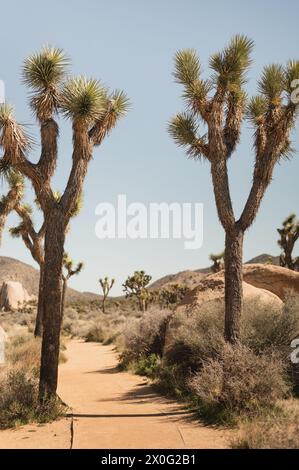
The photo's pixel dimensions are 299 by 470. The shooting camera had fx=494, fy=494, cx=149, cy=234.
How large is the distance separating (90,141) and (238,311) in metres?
4.52

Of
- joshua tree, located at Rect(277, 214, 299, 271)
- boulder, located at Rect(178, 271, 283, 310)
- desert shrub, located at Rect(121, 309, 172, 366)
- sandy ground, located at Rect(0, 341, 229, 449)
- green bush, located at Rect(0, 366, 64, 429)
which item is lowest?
sandy ground, located at Rect(0, 341, 229, 449)

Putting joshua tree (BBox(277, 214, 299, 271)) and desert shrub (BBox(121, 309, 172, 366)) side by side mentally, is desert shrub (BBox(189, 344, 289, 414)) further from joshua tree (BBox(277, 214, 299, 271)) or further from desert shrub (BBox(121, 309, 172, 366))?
joshua tree (BBox(277, 214, 299, 271))

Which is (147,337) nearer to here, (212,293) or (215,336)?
(212,293)

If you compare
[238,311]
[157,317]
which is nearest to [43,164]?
[238,311]

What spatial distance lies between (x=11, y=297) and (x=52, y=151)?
49484 mm

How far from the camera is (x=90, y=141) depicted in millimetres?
10086

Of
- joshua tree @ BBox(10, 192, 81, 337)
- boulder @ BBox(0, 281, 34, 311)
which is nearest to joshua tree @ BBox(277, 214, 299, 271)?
joshua tree @ BBox(10, 192, 81, 337)

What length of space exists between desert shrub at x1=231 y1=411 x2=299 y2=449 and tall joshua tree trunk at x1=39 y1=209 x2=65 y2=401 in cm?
369

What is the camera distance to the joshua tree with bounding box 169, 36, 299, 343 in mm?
9898

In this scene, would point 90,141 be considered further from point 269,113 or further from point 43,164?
point 269,113

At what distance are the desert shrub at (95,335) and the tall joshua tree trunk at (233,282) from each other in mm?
16957

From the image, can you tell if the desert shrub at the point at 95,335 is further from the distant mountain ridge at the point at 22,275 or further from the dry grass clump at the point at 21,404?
the distant mountain ridge at the point at 22,275

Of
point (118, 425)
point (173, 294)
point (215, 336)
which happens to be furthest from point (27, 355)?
point (173, 294)

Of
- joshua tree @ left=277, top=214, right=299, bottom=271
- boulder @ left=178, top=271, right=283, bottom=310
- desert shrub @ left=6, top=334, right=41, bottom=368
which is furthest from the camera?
joshua tree @ left=277, top=214, right=299, bottom=271
